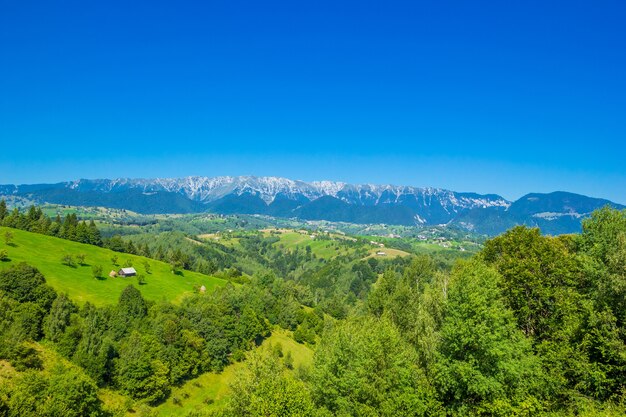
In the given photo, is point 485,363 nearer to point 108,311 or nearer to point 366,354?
point 366,354

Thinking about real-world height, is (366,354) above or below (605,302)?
below

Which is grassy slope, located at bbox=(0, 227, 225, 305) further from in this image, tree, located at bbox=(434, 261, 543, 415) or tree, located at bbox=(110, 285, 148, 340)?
tree, located at bbox=(434, 261, 543, 415)

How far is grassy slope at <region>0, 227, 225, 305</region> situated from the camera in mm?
87625

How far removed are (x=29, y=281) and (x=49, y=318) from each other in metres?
13.1

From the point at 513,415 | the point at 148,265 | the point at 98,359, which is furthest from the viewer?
the point at 148,265

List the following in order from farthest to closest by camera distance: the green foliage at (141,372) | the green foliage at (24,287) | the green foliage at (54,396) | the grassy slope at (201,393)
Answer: the green foliage at (24,287) → the grassy slope at (201,393) → the green foliage at (141,372) → the green foliage at (54,396)

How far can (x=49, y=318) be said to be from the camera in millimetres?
64125

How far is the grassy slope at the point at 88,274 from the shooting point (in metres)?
87.6

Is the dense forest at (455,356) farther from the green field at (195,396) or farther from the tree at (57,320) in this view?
the green field at (195,396)

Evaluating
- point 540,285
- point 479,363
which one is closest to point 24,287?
point 479,363

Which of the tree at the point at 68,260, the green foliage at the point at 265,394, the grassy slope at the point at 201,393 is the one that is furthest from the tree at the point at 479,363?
the tree at the point at 68,260

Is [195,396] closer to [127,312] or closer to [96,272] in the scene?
[127,312]

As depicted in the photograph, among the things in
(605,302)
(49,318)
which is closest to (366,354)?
(605,302)

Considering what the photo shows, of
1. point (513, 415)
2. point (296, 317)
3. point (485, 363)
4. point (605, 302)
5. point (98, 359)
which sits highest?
point (605, 302)
